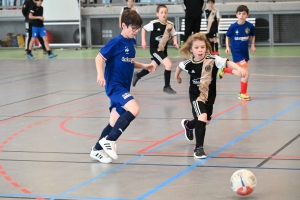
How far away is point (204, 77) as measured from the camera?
7746 mm

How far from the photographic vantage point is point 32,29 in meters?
22.1

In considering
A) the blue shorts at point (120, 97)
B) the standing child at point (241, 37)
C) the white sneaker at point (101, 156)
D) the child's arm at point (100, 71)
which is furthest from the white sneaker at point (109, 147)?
the standing child at point (241, 37)

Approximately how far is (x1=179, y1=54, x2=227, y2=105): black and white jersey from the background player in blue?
0.86 meters

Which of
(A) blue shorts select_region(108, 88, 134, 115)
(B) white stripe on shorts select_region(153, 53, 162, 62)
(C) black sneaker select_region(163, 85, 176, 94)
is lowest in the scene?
(C) black sneaker select_region(163, 85, 176, 94)

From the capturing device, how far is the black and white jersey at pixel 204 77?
7730 millimetres

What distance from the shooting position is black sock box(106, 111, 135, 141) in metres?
7.07

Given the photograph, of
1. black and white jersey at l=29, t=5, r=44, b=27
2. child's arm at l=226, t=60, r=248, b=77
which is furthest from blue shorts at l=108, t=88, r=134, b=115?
black and white jersey at l=29, t=5, r=44, b=27

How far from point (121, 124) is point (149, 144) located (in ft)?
3.27

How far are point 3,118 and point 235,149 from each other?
4360 millimetres

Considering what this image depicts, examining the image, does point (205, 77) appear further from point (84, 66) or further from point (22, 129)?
point (84, 66)

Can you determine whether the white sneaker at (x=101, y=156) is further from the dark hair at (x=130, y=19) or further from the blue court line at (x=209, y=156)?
the dark hair at (x=130, y=19)

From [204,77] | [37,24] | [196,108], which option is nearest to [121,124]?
[196,108]

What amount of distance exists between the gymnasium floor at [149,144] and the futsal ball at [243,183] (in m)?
0.08

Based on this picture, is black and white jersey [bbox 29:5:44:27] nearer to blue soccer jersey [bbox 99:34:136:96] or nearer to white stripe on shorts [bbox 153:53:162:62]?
white stripe on shorts [bbox 153:53:162:62]
